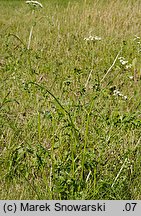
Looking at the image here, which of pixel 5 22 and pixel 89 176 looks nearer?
pixel 89 176

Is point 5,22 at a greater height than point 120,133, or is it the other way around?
point 5,22

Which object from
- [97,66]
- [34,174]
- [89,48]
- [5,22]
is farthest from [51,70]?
[5,22]

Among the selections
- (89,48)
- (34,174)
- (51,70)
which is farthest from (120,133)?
(89,48)

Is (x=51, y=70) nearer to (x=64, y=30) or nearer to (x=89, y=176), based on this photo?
(x=64, y=30)

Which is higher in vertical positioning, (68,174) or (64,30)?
(64,30)

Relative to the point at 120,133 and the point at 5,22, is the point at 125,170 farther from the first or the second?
the point at 5,22

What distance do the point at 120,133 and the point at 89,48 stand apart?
105 inches

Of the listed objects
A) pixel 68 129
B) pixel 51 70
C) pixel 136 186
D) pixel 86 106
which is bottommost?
pixel 136 186

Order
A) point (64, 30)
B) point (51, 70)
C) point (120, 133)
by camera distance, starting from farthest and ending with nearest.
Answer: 1. point (64, 30)
2. point (51, 70)
3. point (120, 133)

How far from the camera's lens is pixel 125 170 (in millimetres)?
2363

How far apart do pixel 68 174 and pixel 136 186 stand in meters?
0.42

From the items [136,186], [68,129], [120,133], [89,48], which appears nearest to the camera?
[136,186]

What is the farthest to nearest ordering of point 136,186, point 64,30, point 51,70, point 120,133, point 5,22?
1. point 5,22
2. point 64,30
3. point 51,70
4. point 120,133
5. point 136,186

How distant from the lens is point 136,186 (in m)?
2.35
